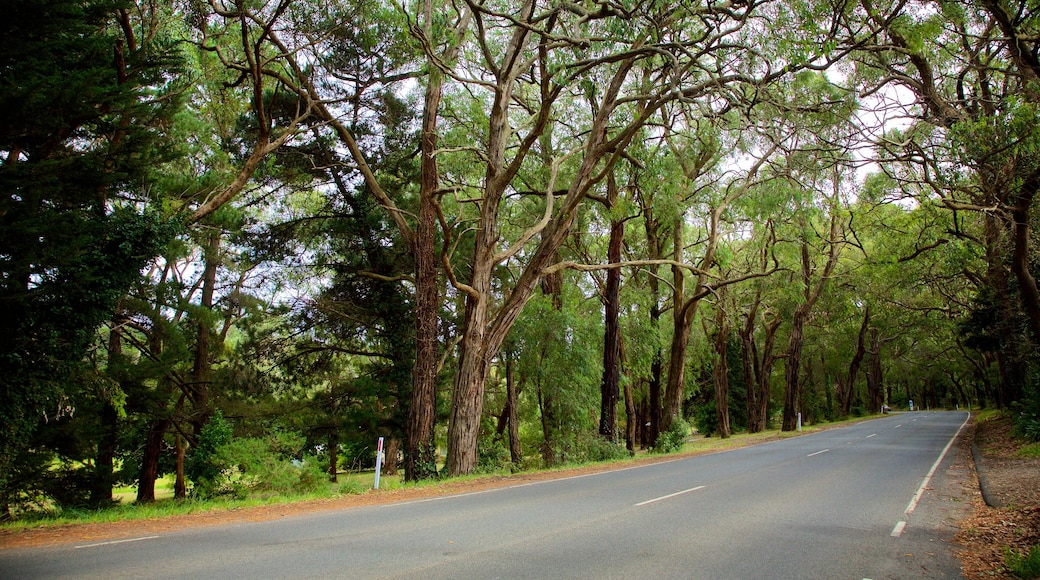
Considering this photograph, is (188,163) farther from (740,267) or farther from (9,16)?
(740,267)

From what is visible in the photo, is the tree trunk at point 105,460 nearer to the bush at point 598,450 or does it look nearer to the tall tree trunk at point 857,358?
the bush at point 598,450

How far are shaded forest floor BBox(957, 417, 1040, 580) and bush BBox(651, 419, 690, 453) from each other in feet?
31.7

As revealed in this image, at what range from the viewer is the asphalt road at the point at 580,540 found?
5957mm

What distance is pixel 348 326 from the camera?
22312 mm

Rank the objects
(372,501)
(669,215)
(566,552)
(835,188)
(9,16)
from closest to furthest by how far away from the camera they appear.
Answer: (566,552) → (9,16) → (372,501) → (669,215) → (835,188)

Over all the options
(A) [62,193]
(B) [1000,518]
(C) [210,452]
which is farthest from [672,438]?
(A) [62,193]

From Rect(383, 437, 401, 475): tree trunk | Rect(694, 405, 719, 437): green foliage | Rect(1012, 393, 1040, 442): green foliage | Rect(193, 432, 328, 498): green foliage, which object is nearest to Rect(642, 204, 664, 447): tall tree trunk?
Rect(1012, 393, 1040, 442): green foliage

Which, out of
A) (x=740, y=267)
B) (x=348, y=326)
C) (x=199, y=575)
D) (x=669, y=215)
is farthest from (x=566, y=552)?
(x=740, y=267)

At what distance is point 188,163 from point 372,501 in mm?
12983

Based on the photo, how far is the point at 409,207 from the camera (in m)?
21.7

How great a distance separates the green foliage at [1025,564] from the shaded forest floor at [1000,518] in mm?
68

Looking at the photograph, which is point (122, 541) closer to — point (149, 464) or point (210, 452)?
point (210, 452)

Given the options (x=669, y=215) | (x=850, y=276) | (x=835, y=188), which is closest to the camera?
(x=669, y=215)

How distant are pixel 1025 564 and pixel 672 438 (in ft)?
58.4
